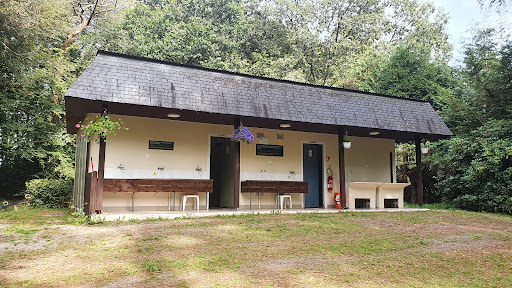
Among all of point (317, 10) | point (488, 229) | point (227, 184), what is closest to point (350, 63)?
point (317, 10)

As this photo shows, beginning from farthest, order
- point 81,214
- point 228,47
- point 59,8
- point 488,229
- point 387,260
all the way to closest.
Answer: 1. point 228,47
2. point 59,8
3. point 81,214
4. point 488,229
5. point 387,260

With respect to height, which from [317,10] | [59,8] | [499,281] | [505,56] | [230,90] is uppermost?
[317,10]

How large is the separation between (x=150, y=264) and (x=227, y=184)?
7513mm

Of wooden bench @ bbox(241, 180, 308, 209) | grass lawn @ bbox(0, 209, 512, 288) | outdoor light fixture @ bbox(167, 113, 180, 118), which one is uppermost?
outdoor light fixture @ bbox(167, 113, 180, 118)

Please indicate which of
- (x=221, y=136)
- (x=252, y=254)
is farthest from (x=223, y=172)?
(x=252, y=254)

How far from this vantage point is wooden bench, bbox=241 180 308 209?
10047 millimetres

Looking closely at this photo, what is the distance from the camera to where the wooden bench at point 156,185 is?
8.34m

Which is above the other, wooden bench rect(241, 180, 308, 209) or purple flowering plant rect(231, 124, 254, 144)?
purple flowering plant rect(231, 124, 254, 144)

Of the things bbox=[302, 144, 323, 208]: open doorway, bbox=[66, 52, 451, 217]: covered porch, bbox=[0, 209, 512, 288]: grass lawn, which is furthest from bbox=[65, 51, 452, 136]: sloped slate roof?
bbox=[0, 209, 512, 288]: grass lawn

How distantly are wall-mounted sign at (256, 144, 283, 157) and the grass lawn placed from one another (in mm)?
3658

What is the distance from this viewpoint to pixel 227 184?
11938 mm

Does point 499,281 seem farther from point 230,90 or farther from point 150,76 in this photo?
point 150,76

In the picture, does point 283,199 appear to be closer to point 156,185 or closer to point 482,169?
point 156,185

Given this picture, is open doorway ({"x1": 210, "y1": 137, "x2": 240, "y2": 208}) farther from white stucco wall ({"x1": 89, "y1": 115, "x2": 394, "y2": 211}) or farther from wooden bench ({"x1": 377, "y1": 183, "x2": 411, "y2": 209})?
wooden bench ({"x1": 377, "y1": 183, "x2": 411, "y2": 209})
